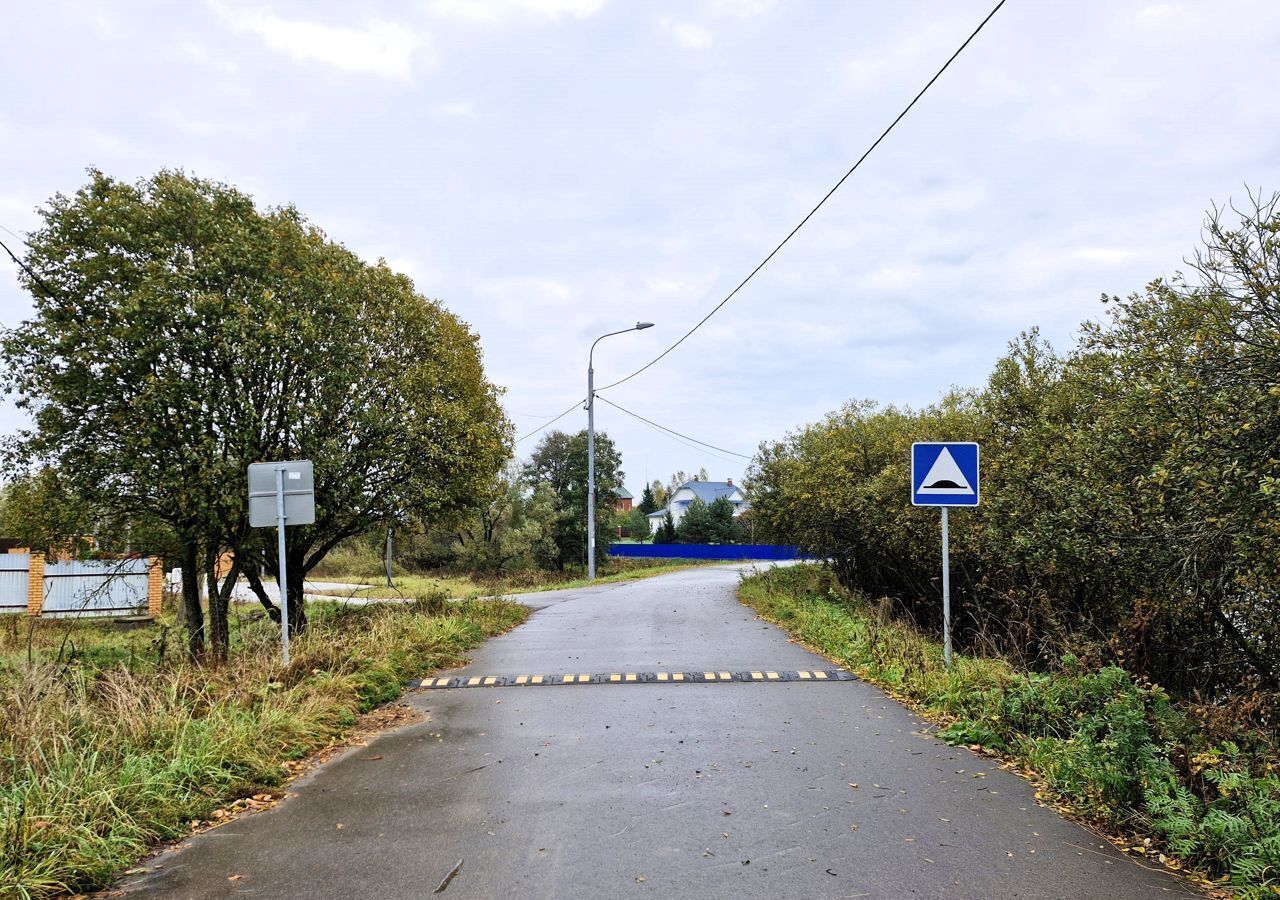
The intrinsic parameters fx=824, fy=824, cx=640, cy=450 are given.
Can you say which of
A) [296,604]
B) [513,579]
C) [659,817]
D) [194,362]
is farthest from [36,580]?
[659,817]

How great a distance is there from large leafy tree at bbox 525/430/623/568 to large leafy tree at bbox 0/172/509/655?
40795 mm

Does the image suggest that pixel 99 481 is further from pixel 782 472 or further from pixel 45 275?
pixel 782 472

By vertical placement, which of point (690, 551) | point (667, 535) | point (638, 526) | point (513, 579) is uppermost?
point (638, 526)

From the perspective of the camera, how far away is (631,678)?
9.71 meters

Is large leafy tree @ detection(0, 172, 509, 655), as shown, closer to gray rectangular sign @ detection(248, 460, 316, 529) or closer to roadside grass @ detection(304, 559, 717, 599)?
gray rectangular sign @ detection(248, 460, 316, 529)

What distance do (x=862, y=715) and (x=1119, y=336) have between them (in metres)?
5.31

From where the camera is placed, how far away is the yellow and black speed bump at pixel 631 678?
31.3 ft

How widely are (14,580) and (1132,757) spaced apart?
30.0m

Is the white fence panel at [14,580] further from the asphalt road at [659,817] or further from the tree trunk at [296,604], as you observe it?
the asphalt road at [659,817]

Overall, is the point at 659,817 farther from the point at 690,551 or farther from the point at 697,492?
the point at 697,492

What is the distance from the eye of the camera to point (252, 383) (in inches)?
492

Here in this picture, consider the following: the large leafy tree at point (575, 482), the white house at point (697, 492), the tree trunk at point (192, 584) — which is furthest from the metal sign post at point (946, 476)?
the white house at point (697, 492)

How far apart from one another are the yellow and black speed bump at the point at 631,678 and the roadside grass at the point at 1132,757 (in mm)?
1650

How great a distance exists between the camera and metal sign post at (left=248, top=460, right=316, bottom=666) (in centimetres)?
899
